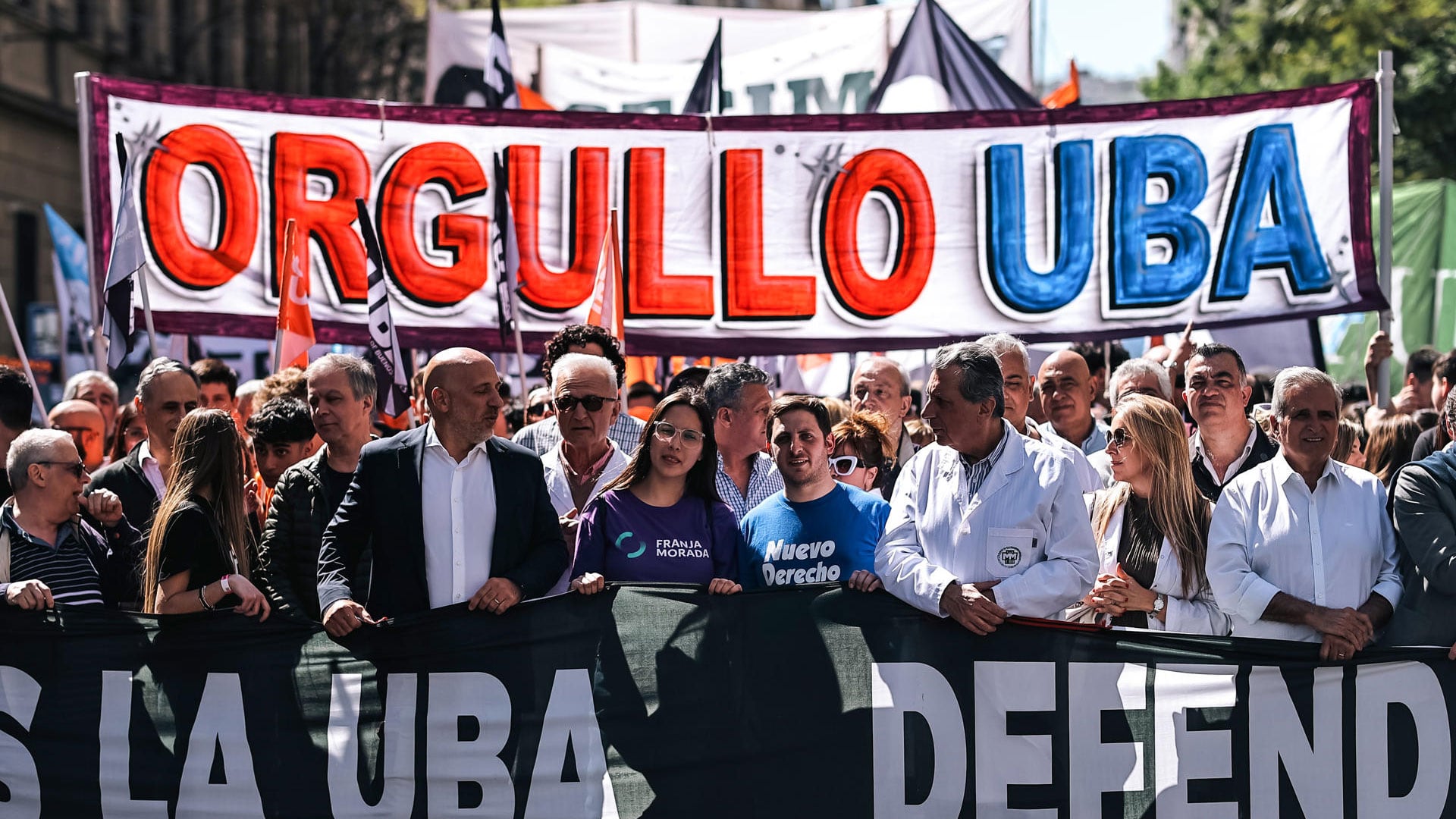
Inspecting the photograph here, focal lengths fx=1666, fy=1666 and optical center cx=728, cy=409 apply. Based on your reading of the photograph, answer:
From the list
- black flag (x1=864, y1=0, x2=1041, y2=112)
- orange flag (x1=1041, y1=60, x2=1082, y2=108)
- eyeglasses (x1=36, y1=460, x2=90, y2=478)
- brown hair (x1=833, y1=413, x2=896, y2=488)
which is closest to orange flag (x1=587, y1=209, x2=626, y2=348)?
brown hair (x1=833, y1=413, x2=896, y2=488)

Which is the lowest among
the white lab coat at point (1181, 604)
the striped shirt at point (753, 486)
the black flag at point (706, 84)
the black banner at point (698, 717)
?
the black banner at point (698, 717)

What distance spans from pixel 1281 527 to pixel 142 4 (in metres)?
29.2

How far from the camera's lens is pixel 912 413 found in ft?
30.2

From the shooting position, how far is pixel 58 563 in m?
5.50

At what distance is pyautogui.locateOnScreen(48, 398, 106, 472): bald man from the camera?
24.6 ft

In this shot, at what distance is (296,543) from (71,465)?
842 mm

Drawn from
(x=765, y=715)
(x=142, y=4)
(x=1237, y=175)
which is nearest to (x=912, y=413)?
(x=1237, y=175)

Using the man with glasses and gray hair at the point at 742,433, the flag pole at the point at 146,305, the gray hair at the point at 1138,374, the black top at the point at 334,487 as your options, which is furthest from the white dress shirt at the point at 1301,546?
the flag pole at the point at 146,305

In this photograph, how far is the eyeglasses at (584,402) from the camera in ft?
18.1

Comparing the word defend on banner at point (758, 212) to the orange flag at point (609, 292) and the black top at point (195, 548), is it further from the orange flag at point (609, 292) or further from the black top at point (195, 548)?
the black top at point (195, 548)

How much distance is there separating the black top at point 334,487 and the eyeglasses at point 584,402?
0.72 m

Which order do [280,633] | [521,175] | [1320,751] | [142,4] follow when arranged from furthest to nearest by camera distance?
1. [142,4]
2. [521,175]
3. [280,633]
4. [1320,751]

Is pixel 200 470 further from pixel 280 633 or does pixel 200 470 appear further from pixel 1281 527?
pixel 1281 527

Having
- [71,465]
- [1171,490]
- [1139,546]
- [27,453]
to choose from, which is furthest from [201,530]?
[1171,490]
